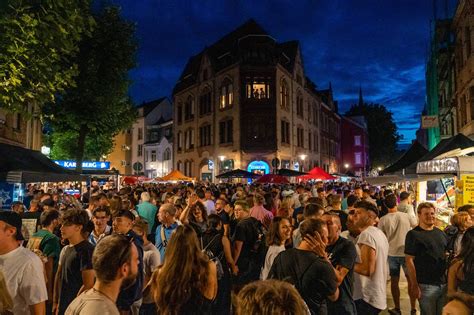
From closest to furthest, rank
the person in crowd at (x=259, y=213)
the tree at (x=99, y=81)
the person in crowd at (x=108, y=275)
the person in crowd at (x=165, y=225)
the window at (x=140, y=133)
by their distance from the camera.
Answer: the person in crowd at (x=108, y=275)
the person in crowd at (x=165, y=225)
the person in crowd at (x=259, y=213)
the tree at (x=99, y=81)
the window at (x=140, y=133)

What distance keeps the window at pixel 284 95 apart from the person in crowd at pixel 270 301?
3662 cm

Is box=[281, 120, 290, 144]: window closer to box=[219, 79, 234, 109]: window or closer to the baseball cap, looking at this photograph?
box=[219, 79, 234, 109]: window

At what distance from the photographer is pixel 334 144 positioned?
60.9 meters

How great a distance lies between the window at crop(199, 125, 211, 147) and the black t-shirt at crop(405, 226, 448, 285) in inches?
1410

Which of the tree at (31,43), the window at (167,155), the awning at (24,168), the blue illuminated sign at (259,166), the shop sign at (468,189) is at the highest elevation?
the window at (167,155)

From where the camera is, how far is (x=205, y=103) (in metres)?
42.4

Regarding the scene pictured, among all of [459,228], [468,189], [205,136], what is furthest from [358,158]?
[459,228]

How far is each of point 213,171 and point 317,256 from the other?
118 feet

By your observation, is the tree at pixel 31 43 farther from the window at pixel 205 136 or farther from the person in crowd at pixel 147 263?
the window at pixel 205 136

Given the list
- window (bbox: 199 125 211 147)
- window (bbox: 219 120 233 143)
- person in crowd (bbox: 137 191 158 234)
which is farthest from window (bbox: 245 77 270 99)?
person in crowd (bbox: 137 191 158 234)

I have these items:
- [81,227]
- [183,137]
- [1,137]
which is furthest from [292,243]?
[183,137]

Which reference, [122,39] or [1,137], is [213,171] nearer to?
[122,39]

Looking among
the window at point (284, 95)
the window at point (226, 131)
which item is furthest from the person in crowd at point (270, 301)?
the window at point (284, 95)

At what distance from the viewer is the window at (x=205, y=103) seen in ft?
137
